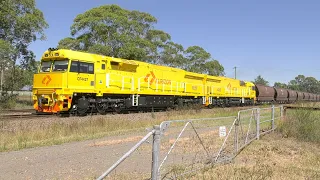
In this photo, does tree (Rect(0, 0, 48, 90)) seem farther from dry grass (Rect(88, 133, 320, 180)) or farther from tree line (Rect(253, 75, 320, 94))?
tree line (Rect(253, 75, 320, 94))

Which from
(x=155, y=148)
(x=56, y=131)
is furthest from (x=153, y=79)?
(x=155, y=148)

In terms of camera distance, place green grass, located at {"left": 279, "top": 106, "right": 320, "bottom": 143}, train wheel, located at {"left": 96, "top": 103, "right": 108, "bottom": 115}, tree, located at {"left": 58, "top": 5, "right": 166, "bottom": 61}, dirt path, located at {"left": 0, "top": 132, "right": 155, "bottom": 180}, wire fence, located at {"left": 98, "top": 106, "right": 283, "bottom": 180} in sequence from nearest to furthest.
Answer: wire fence, located at {"left": 98, "top": 106, "right": 283, "bottom": 180} → dirt path, located at {"left": 0, "top": 132, "right": 155, "bottom": 180} → green grass, located at {"left": 279, "top": 106, "right": 320, "bottom": 143} → train wheel, located at {"left": 96, "top": 103, "right": 108, "bottom": 115} → tree, located at {"left": 58, "top": 5, "right": 166, "bottom": 61}

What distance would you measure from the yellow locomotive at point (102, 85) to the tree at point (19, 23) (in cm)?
1222

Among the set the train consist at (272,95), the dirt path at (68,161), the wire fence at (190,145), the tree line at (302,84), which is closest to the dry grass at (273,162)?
the wire fence at (190,145)

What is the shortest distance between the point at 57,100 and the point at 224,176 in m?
13.2

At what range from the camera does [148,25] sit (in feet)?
155

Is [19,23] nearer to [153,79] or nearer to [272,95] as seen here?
[153,79]

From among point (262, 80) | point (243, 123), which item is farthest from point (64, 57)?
point (262, 80)

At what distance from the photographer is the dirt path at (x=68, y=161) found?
691 cm

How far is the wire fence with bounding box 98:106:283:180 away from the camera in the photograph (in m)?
5.35

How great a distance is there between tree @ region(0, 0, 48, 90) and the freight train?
12.3 m

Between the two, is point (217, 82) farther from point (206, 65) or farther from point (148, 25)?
point (206, 65)

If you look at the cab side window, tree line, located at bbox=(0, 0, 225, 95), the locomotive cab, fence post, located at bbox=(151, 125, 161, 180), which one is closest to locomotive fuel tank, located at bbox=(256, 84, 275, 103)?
tree line, located at bbox=(0, 0, 225, 95)

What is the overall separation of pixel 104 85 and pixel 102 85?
18 cm
